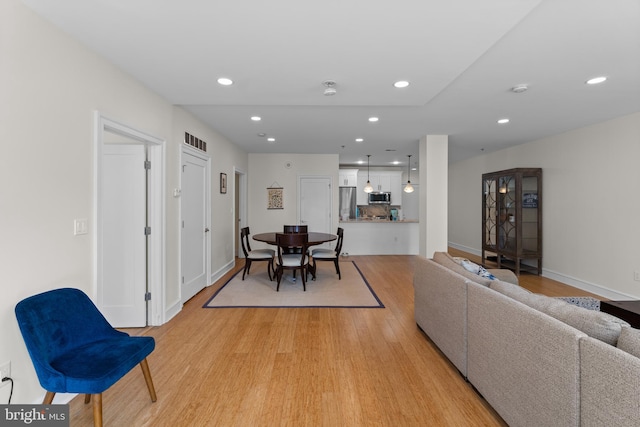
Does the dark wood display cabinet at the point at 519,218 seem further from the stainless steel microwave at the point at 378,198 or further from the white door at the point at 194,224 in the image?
the white door at the point at 194,224

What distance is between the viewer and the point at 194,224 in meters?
4.00

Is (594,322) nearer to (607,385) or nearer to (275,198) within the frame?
(607,385)

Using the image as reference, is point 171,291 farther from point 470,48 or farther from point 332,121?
point 470,48

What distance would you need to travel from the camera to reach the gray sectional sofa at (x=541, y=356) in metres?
1.09

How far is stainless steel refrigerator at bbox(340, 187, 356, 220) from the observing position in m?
8.70

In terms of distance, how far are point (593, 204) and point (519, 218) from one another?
3.45ft

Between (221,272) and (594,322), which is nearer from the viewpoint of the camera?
(594,322)

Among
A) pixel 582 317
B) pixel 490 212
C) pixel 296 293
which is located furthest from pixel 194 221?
pixel 490 212

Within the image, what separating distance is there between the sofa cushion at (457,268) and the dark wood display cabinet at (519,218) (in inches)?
132

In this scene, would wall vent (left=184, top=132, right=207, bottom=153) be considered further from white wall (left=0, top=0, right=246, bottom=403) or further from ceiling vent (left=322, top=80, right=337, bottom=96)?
ceiling vent (left=322, top=80, right=337, bottom=96)

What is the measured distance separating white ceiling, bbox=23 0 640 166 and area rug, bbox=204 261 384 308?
2425 mm

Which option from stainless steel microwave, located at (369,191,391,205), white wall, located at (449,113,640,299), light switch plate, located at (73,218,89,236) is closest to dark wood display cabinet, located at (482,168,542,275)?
white wall, located at (449,113,640,299)

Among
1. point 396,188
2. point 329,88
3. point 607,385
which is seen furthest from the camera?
point 396,188

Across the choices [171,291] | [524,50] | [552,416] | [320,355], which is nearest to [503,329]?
[552,416]
